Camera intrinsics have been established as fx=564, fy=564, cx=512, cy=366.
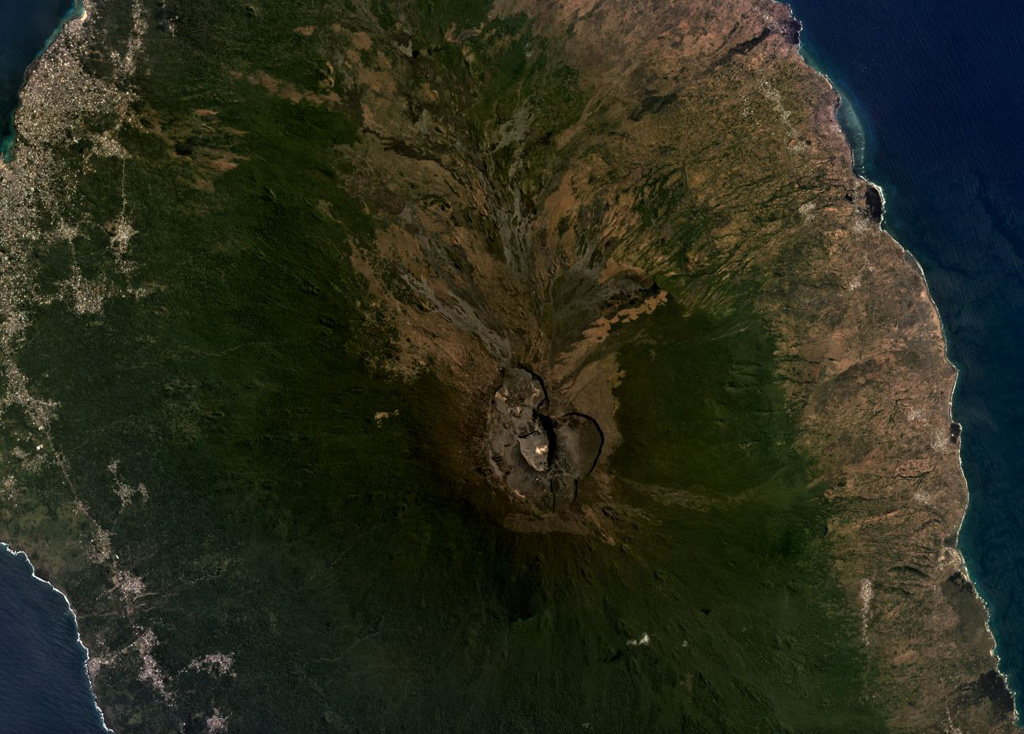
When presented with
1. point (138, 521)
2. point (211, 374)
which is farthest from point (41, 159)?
point (138, 521)

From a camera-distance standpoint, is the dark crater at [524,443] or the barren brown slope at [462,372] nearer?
the barren brown slope at [462,372]

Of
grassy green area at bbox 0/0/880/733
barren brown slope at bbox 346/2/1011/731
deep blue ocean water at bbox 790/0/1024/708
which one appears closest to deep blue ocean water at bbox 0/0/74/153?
grassy green area at bbox 0/0/880/733

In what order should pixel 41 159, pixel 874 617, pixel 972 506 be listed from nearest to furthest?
pixel 41 159, pixel 874 617, pixel 972 506

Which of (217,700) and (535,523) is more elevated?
(535,523)

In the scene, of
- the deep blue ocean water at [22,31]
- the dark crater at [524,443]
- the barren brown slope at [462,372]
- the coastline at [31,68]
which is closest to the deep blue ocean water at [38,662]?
the barren brown slope at [462,372]

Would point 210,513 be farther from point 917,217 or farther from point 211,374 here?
point 917,217

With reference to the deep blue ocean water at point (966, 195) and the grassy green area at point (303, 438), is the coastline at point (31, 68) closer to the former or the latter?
the grassy green area at point (303, 438)
